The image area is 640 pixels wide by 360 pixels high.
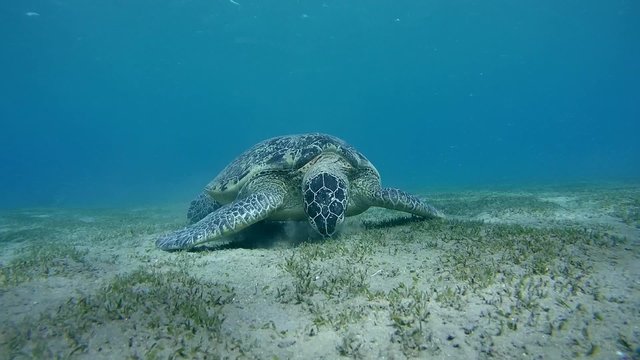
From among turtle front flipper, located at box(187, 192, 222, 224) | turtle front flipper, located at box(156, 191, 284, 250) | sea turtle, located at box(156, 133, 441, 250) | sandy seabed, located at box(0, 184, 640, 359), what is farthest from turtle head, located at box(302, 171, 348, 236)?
turtle front flipper, located at box(187, 192, 222, 224)

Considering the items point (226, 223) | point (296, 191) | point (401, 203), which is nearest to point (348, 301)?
point (226, 223)

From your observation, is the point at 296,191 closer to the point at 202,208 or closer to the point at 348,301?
the point at 348,301

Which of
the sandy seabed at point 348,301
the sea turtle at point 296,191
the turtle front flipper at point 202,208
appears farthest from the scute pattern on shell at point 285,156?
the sandy seabed at point 348,301

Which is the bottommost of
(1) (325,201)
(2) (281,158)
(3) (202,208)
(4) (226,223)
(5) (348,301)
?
(5) (348,301)

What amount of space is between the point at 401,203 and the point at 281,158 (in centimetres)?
261

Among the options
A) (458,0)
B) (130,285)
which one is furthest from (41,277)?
(458,0)

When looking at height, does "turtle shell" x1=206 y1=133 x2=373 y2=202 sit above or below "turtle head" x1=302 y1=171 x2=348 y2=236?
above

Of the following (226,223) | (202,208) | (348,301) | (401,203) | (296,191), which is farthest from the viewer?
(202,208)

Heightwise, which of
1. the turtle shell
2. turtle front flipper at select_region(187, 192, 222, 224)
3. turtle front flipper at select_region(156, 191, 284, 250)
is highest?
the turtle shell

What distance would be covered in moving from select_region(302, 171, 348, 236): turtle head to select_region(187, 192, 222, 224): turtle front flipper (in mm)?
4062

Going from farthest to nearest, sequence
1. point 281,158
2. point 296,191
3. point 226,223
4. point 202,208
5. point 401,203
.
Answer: point 202,208 → point 281,158 → point 296,191 → point 401,203 → point 226,223

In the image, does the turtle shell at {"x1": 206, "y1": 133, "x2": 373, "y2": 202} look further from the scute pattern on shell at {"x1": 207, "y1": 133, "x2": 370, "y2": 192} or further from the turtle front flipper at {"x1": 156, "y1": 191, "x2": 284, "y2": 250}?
the turtle front flipper at {"x1": 156, "y1": 191, "x2": 284, "y2": 250}

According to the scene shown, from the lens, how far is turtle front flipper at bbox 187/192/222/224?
9.47 m

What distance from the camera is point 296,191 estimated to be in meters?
7.03
